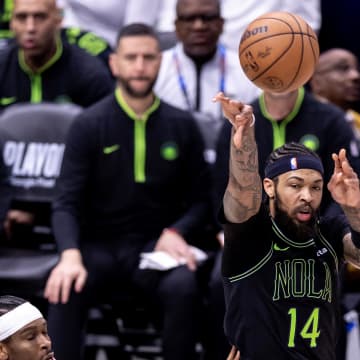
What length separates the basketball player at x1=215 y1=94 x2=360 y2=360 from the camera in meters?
5.48

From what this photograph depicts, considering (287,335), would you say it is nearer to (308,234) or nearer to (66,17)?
(308,234)

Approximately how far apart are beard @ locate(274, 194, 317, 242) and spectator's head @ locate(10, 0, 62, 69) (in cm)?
291

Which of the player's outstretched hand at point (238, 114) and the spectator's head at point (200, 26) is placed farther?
the spectator's head at point (200, 26)

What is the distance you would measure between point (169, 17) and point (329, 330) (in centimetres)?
406

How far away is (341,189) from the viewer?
5.15m

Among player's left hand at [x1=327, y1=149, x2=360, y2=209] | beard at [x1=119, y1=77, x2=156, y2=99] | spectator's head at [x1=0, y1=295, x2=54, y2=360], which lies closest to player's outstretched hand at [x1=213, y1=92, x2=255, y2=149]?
player's left hand at [x1=327, y1=149, x2=360, y2=209]

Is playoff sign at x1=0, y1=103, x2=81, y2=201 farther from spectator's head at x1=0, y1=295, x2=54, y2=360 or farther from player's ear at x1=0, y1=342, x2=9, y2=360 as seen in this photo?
player's ear at x1=0, y1=342, x2=9, y2=360

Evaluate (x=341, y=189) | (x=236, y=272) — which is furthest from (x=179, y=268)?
(x=341, y=189)

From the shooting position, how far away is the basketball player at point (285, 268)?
548cm

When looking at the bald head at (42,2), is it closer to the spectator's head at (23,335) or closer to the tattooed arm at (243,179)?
the tattooed arm at (243,179)

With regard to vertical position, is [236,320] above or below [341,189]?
below

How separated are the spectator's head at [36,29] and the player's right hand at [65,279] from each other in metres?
1.68

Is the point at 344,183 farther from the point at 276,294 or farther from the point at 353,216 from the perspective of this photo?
the point at 276,294

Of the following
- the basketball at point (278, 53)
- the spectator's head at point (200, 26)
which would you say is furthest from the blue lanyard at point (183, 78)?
the basketball at point (278, 53)
